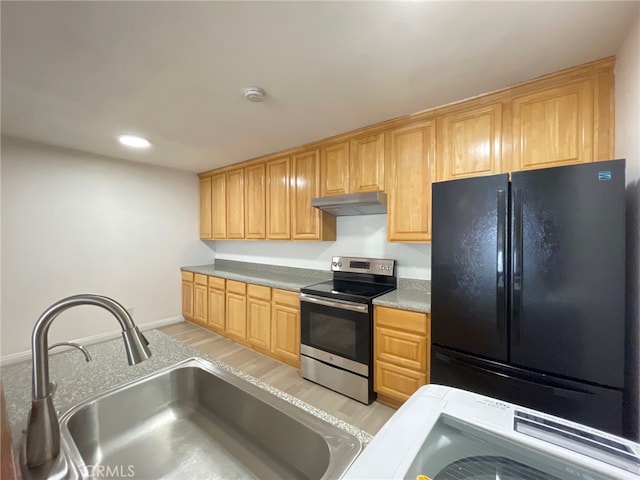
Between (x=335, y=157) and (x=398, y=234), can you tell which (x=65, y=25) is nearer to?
(x=335, y=157)

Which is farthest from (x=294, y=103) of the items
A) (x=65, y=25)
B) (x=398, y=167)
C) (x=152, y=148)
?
(x=152, y=148)

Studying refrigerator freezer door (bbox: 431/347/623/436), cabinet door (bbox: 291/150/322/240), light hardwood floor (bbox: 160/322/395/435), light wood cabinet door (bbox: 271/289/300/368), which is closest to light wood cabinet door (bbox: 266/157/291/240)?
cabinet door (bbox: 291/150/322/240)

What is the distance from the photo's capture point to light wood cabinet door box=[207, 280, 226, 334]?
3.54 m

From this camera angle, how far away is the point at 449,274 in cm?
168

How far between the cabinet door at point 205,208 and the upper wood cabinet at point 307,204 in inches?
71.1

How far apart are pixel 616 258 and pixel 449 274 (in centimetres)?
72

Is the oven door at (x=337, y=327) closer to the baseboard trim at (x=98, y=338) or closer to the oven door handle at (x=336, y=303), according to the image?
the oven door handle at (x=336, y=303)

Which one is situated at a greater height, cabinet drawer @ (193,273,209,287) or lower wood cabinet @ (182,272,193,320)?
cabinet drawer @ (193,273,209,287)

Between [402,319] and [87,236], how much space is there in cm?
375

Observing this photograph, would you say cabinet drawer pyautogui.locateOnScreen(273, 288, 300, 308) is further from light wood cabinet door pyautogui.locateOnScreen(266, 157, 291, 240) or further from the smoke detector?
the smoke detector

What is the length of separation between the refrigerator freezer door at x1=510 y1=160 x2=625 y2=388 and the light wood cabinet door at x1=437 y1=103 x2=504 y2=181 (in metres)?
0.49

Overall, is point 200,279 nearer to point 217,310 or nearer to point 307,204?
point 217,310

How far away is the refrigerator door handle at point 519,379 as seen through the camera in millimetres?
1307

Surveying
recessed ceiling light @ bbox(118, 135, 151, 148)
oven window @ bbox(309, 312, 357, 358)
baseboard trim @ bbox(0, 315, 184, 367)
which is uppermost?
recessed ceiling light @ bbox(118, 135, 151, 148)
